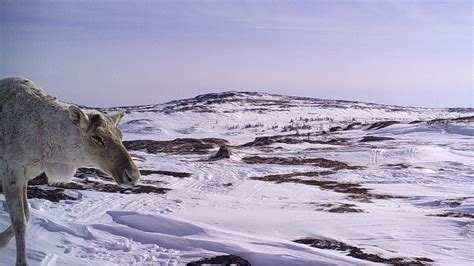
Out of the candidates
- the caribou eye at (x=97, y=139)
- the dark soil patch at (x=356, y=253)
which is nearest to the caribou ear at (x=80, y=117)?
the caribou eye at (x=97, y=139)

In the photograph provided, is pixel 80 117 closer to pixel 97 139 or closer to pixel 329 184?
pixel 97 139

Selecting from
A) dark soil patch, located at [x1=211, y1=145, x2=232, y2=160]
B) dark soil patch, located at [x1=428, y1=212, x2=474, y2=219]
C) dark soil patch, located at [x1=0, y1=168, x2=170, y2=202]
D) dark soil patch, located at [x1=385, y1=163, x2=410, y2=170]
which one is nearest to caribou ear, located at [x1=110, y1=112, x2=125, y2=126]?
dark soil patch, located at [x1=0, y1=168, x2=170, y2=202]

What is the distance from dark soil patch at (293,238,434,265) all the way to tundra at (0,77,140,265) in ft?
14.1

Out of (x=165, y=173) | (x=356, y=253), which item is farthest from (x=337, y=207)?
(x=165, y=173)

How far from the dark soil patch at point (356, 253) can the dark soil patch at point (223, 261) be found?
167 centimetres

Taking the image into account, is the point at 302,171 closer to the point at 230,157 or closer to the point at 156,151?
the point at 230,157

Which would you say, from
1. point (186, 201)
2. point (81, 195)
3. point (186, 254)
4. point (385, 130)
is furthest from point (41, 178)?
Answer: point (385, 130)

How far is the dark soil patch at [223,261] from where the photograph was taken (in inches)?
230

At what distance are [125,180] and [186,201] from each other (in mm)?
7946

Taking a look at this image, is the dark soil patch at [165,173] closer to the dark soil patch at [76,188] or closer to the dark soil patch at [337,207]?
the dark soil patch at [76,188]

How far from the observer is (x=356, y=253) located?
6.72 meters

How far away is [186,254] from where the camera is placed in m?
6.18

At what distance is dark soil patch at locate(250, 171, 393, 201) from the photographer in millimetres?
13781

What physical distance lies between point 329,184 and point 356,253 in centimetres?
990
